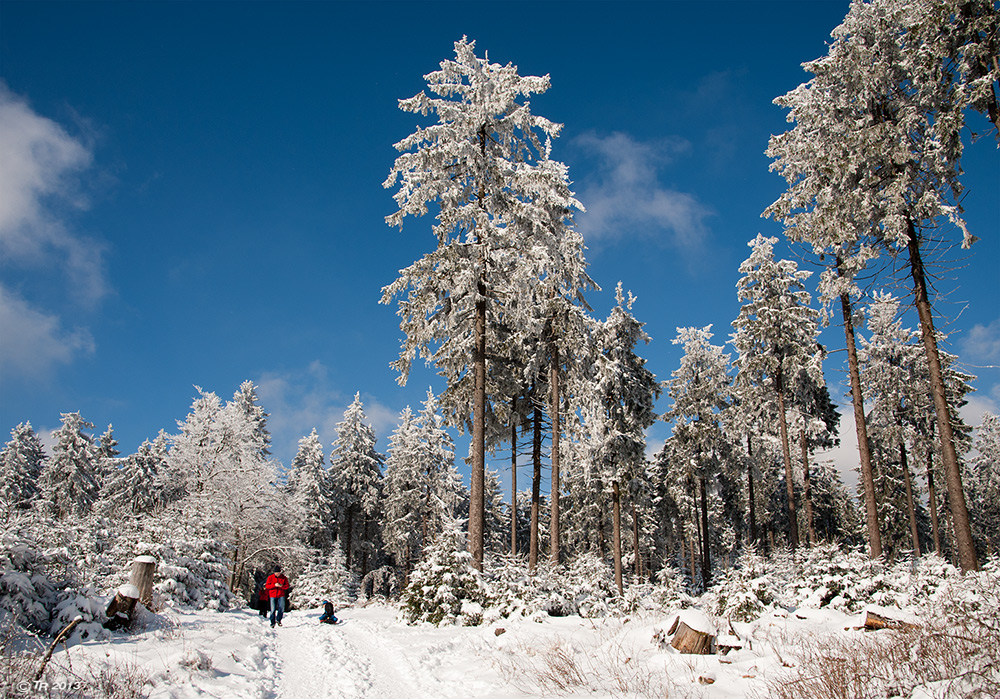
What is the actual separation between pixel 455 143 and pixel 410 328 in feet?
18.8

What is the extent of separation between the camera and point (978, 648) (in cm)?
512

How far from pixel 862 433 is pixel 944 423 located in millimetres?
3996

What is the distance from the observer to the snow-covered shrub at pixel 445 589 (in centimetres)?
1259

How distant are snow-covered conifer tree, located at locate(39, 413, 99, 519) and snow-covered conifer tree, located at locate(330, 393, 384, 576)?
2110 centimetres

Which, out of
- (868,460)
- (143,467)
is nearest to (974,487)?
(868,460)

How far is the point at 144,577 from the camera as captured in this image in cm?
1023

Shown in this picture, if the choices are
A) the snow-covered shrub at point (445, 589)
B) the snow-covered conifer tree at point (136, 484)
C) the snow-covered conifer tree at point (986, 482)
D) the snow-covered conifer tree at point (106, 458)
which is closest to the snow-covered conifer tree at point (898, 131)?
the snow-covered shrub at point (445, 589)

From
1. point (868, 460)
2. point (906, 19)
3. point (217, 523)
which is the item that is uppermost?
point (906, 19)

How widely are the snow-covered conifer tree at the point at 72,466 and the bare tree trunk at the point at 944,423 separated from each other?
181 feet

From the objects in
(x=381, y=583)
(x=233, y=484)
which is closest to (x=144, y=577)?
(x=233, y=484)

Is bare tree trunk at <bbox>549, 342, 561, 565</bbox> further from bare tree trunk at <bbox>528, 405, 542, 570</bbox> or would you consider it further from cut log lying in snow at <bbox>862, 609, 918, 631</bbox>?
cut log lying in snow at <bbox>862, 609, 918, 631</bbox>

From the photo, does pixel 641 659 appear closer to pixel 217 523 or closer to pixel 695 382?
pixel 217 523

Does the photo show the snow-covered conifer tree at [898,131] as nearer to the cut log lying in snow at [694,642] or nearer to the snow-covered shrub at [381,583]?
the cut log lying in snow at [694,642]

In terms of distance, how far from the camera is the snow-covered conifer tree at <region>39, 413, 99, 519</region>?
45.3 m
